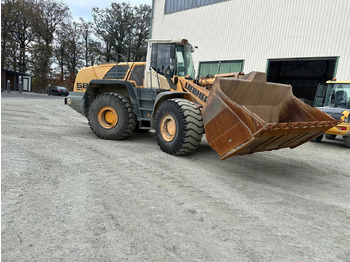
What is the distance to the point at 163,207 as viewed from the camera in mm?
3189

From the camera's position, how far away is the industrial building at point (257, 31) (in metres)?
12.2

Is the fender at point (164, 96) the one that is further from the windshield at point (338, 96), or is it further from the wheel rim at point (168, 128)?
the windshield at point (338, 96)

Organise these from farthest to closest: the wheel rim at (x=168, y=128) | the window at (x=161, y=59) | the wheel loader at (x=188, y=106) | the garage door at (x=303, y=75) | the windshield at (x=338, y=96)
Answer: the garage door at (x=303, y=75), the windshield at (x=338, y=96), the window at (x=161, y=59), the wheel rim at (x=168, y=128), the wheel loader at (x=188, y=106)

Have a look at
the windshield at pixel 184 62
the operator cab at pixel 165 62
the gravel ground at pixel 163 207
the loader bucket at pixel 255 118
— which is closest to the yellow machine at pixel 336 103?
the gravel ground at pixel 163 207

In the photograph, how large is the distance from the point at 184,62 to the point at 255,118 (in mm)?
3136

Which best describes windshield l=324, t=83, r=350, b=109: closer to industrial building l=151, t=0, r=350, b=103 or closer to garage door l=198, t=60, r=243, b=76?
industrial building l=151, t=0, r=350, b=103

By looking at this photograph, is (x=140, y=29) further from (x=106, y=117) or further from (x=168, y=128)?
(x=168, y=128)

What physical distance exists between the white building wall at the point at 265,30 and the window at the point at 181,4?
29cm

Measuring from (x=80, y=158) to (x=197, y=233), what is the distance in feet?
9.72

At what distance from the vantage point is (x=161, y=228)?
2.73 meters

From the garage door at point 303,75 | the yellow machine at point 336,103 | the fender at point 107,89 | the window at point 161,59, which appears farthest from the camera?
the garage door at point 303,75

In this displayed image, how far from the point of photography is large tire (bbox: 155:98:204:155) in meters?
5.11

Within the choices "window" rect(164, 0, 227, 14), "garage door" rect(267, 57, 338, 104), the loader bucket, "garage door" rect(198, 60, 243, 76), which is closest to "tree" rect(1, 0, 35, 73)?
"window" rect(164, 0, 227, 14)

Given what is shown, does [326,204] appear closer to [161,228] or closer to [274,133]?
[274,133]
